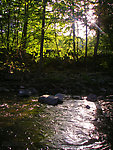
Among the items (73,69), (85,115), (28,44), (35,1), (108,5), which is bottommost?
(85,115)

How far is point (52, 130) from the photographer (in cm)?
338

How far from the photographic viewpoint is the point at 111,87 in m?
10.1

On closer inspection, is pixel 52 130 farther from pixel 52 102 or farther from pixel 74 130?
pixel 52 102

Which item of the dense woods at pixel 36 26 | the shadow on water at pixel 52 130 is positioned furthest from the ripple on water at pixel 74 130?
the dense woods at pixel 36 26

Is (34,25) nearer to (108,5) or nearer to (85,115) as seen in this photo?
(108,5)

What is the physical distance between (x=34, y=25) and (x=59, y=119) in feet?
24.5

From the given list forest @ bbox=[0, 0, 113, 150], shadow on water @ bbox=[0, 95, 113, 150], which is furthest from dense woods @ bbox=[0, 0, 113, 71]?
shadow on water @ bbox=[0, 95, 113, 150]

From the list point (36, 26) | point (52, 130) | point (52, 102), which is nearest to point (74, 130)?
point (52, 130)

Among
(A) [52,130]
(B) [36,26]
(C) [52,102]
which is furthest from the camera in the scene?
(B) [36,26]

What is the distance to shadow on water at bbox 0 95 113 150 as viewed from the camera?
2.71 m

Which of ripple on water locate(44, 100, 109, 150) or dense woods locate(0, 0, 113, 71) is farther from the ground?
dense woods locate(0, 0, 113, 71)

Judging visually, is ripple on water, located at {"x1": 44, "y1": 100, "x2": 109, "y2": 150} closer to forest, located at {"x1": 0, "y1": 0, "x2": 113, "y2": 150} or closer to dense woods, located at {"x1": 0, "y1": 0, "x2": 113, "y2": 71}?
forest, located at {"x1": 0, "y1": 0, "x2": 113, "y2": 150}

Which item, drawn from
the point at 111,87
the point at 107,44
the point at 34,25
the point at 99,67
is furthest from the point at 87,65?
the point at 34,25

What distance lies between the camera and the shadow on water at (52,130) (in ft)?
8.89
